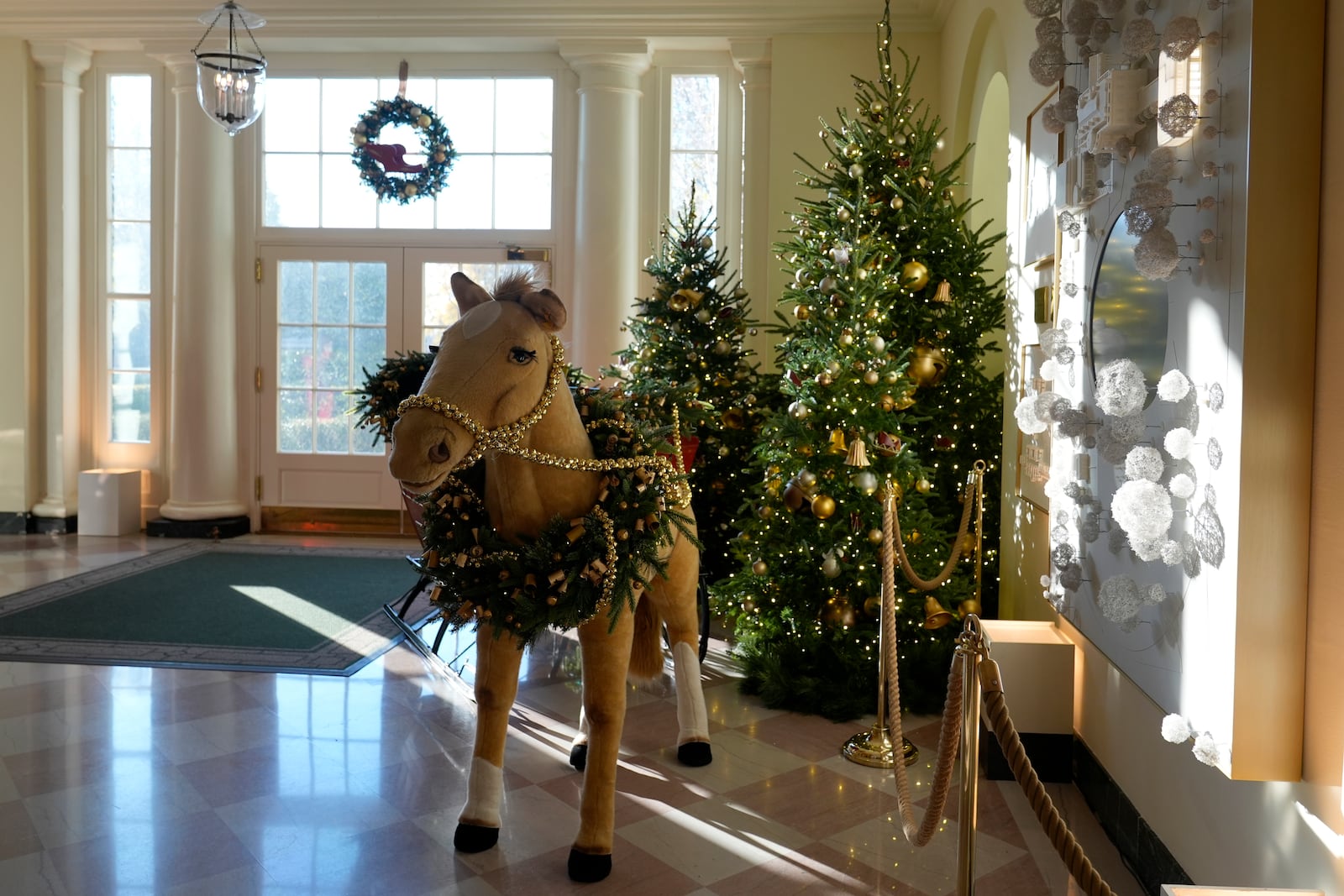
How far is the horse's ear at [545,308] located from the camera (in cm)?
273

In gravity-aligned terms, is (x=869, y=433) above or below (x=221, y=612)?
above

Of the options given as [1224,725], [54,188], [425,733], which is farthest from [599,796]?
[54,188]

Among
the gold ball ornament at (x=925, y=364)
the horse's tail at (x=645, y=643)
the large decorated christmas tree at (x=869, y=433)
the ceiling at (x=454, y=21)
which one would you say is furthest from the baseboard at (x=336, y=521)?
the horse's tail at (x=645, y=643)

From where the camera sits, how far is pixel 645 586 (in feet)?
9.79

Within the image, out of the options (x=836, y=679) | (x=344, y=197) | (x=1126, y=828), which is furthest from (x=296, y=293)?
(x=1126, y=828)

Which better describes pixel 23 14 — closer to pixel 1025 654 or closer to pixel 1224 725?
pixel 1025 654

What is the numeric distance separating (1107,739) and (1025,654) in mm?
386

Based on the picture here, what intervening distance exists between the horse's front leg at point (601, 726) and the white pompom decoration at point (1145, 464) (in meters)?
1.34

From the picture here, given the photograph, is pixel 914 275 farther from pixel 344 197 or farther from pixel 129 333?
pixel 129 333

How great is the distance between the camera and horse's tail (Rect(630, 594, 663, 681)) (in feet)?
12.0

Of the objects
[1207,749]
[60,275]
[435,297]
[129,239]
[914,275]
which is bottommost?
[1207,749]

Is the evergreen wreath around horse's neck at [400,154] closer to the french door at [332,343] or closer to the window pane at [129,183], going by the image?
the french door at [332,343]

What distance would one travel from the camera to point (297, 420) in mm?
8484

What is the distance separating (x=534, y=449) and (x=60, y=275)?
7.00 meters
